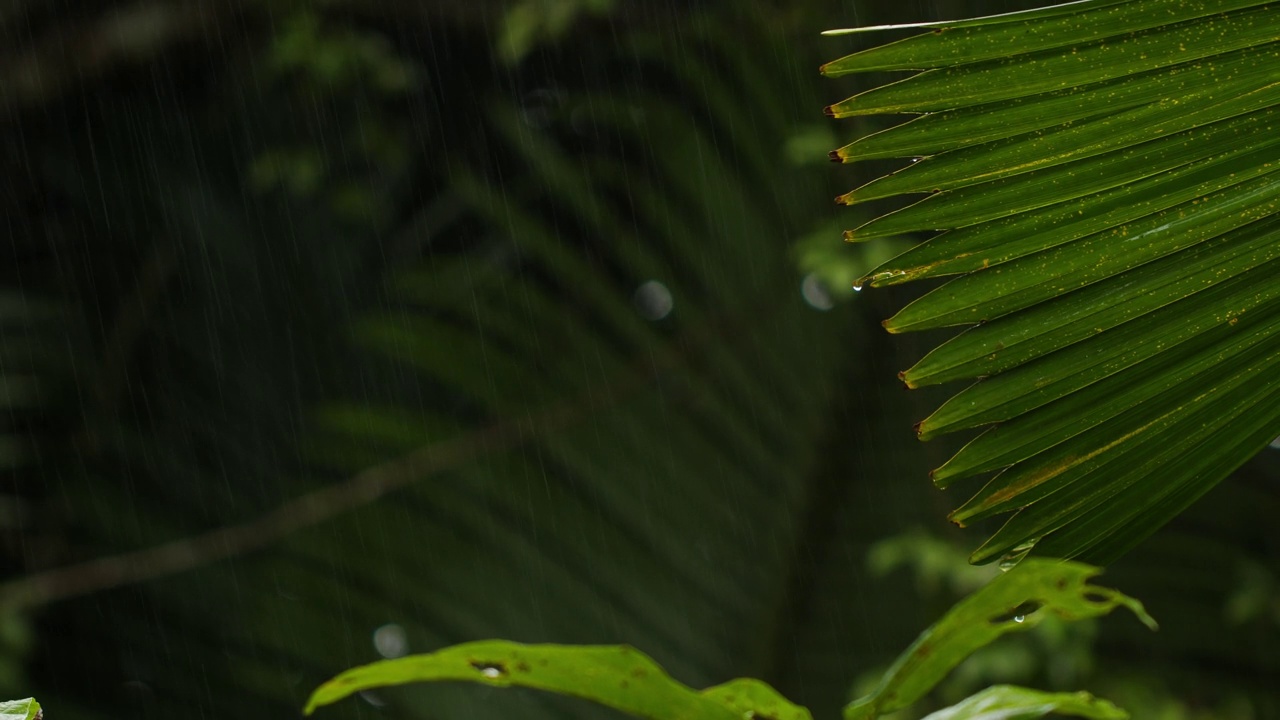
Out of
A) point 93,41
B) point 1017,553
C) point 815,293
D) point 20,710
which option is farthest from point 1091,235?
point 93,41

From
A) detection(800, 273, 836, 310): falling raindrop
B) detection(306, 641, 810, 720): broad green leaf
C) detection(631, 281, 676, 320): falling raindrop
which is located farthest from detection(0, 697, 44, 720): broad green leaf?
detection(631, 281, 676, 320): falling raindrop

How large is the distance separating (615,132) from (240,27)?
0.97m

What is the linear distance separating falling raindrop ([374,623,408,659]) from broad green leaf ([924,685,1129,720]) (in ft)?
4.97

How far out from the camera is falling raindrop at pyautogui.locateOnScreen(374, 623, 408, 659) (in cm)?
189

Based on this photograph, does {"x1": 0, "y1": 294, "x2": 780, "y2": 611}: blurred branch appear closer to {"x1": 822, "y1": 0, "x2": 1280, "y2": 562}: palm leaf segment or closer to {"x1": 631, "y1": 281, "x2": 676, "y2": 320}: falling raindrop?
{"x1": 631, "y1": 281, "x2": 676, "y2": 320}: falling raindrop

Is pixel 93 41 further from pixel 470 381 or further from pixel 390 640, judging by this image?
pixel 390 640

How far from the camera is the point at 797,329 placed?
5.61 ft

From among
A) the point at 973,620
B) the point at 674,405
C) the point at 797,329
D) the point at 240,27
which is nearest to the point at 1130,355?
the point at 973,620

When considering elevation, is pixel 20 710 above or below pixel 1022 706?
above

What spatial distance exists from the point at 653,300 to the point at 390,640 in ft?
2.64

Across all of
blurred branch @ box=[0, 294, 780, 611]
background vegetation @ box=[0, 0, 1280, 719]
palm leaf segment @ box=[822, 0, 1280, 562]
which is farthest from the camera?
blurred branch @ box=[0, 294, 780, 611]

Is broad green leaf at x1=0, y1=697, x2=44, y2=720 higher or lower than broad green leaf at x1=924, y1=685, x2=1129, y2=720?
below

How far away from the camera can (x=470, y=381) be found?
6.45 feet

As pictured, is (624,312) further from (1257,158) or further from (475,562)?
(1257,158)
